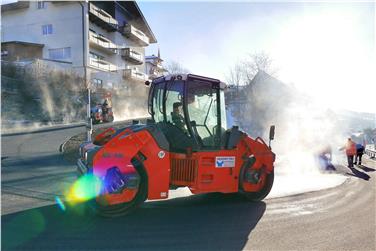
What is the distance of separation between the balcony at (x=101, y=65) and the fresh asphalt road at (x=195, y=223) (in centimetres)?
2695

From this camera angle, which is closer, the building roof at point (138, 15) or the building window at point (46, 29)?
the building window at point (46, 29)

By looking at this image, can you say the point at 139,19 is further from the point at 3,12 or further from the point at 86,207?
the point at 86,207

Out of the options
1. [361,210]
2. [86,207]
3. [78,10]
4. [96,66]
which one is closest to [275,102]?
[96,66]

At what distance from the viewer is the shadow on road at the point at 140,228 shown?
4328 mm

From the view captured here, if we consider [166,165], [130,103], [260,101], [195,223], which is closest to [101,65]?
[130,103]

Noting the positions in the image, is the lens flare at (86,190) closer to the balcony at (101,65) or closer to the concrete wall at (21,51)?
the concrete wall at (21,51)

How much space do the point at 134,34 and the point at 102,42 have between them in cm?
771

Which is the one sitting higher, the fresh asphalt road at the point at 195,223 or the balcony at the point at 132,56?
the balcony at the point at 132,56

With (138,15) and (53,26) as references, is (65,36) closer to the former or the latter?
(53,26)

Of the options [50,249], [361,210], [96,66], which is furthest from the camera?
[96,66]

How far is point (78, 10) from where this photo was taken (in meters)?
32.2

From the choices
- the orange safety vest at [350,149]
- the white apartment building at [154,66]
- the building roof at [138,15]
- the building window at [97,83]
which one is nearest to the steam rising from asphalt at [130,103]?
the building window at [97,83]

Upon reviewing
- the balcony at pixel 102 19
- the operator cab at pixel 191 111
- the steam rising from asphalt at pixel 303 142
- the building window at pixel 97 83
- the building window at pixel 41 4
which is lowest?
the steam rising from asphalt at pixel 303 142

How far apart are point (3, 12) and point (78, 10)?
28.5ft
